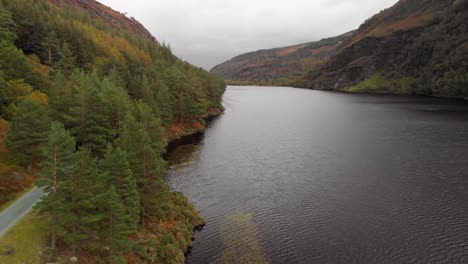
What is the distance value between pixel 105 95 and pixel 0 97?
1749 centimetres

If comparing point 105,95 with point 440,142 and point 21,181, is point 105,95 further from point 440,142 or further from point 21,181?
point 440,142

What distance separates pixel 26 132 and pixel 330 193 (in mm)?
46426

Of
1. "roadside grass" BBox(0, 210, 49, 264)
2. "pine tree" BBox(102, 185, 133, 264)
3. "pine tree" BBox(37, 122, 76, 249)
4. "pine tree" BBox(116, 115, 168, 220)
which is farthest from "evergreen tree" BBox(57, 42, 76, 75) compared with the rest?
"pine tree" BBox(102, 185, 133, 264)

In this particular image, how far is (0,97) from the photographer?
5553 centimetres

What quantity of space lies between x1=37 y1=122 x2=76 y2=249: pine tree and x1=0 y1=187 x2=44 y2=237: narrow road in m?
5.64

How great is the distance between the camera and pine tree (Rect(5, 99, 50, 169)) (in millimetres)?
43750

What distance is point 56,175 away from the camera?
30.4 meters

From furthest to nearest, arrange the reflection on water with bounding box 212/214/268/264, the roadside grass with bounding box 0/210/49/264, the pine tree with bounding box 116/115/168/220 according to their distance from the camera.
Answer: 1. the pine tree with bounding box 116/115/168/220
2. the reflection on water with bounding box 212/214/268/264
3. the roadside grass with bounding box 0/210/49/264

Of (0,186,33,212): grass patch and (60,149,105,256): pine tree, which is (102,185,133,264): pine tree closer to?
(60,149,105,256): pine tree

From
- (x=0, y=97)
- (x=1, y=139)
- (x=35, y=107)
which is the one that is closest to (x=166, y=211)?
(x=35, y=107)

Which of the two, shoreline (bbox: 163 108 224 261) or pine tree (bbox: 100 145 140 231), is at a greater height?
pine tree (bbox: 100 145 140 231)

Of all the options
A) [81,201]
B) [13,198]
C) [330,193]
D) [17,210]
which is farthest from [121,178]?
[330,193]

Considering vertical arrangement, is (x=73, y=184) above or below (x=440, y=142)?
above

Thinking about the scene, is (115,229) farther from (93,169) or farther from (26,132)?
(26,132)
